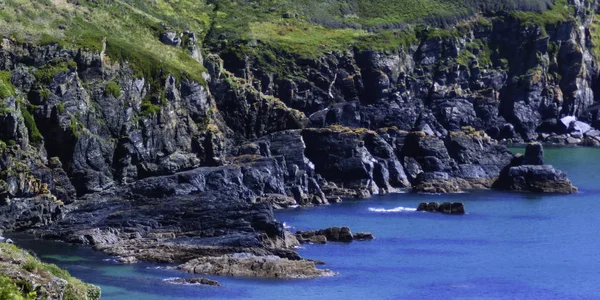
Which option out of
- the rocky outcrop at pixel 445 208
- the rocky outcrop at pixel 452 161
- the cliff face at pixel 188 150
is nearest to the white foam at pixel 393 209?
the rocky outcrop at pixel 445 208

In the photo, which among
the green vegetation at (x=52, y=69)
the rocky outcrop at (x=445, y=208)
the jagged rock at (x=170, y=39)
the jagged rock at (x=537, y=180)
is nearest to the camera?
the green vegetation at (x=52, y=69)

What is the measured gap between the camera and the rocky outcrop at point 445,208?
15338 centimetres

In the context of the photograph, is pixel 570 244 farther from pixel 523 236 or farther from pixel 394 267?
pixel 394 267

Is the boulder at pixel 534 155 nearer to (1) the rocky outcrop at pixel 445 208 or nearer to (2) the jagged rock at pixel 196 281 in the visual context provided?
(1) the rocky outcrop at pixel 445 208

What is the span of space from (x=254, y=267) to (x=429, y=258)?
21.0 meters

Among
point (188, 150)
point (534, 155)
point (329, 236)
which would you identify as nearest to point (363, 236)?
point (329, 236)

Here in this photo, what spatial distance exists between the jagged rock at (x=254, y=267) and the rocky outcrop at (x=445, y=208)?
43562mm

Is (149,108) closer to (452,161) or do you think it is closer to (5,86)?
(5,86)

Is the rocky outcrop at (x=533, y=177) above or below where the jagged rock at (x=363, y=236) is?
above

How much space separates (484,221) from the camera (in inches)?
5861

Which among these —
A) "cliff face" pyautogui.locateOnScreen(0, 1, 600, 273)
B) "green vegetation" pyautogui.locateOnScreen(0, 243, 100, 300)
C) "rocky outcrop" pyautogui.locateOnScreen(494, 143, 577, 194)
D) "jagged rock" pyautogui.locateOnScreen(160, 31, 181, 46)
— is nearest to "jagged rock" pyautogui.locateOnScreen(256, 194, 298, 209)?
"cliff face" pyautogui.locateOnScreen(0, 1, 600, 273)

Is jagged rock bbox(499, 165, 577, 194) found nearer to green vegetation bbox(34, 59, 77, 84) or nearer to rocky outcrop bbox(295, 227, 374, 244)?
rocky outcrop bbox(295, 227, 374, 244)

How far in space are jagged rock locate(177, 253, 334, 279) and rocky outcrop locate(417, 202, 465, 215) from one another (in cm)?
4356

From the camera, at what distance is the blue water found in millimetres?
105000
